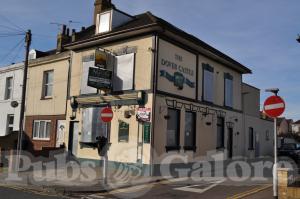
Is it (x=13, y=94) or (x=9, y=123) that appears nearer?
(x=13, y=94)

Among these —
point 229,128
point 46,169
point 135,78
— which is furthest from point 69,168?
point 229,128

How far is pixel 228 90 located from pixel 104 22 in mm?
9739

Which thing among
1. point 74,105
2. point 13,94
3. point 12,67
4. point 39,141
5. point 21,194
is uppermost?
point 12,67

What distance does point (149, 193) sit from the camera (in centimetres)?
1289

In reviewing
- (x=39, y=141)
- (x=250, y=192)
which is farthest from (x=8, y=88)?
(x=250, y=192)

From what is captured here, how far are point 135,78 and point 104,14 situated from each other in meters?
4.58

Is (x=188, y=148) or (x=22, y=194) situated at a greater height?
(x=188, y=148)

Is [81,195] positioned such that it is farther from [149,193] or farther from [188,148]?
[188,148]

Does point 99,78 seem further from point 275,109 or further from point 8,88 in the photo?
point 8,88

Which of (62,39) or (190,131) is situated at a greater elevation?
(62,39)

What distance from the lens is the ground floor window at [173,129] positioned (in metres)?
18.7

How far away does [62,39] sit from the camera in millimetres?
26844

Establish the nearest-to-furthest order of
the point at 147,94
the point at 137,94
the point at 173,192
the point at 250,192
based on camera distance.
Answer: the point at 250,192 < the point at 173,192 < the point at 147,94 < the point at 137,94

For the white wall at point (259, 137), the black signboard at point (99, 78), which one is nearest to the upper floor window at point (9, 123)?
the black signboard at point (99, 78)
